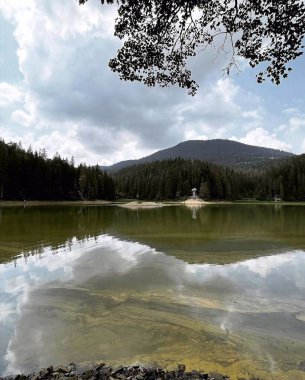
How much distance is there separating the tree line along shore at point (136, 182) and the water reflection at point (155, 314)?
7839 centimetres

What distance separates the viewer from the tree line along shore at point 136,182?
93.4 meters

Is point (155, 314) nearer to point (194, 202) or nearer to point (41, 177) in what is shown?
point (41, 177)

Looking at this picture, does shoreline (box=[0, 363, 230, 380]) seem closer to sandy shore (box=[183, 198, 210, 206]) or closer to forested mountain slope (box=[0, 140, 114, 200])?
forested mountain slope (box=[0, 140, 114, 200])

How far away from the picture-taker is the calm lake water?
25.6 feet

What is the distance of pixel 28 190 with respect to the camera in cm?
9400

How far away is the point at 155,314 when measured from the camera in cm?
1057

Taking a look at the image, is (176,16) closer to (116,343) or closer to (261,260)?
(116,343)

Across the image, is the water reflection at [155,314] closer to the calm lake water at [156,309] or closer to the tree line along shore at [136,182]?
the calm lake water at [156,309]

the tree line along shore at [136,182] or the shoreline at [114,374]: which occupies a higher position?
the tree line along shore at [136,182]

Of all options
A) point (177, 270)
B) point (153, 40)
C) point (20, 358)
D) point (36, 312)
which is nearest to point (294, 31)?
point (153, 40)

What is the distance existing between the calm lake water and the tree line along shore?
7666cm

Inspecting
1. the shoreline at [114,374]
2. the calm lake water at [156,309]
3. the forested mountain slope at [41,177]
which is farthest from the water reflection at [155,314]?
the forested mountain slope at [41,177]

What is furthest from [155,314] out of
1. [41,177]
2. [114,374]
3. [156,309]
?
[41,177]

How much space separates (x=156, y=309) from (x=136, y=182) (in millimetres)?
156873
